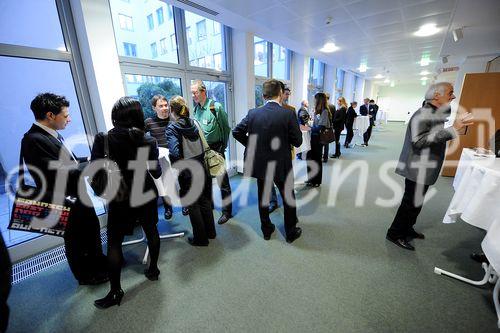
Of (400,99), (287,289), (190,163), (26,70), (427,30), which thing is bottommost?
(287,289)

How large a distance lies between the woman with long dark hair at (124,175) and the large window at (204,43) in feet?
7.61

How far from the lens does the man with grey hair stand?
1.66 m

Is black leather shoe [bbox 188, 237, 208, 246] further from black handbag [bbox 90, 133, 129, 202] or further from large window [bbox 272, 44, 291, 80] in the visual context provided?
large window [bbox 272, 44, 291, 80]

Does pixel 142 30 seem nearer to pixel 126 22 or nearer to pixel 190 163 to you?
pixel 126 22

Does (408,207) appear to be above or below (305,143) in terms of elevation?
below

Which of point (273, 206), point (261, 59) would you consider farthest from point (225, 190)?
point (261, 59)

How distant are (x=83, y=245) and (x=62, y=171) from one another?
623mm

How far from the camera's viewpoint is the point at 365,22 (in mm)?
3564

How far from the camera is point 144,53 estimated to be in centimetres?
279

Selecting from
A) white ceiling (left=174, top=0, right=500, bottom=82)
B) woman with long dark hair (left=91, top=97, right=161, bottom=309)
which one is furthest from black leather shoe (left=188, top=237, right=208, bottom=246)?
white ceiling (left=174, top=0, right=500, bottom=82)

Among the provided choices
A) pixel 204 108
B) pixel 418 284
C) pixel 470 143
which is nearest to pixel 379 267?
pixel 418 284

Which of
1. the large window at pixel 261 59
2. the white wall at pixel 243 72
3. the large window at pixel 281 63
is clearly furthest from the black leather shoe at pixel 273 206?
the large window at pixel 281 63

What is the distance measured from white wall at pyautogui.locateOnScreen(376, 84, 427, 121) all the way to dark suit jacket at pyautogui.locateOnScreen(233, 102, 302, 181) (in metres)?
16.6

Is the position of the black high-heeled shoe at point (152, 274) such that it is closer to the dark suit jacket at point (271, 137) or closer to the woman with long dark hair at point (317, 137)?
the dark suit jacket at point (271, 137)
